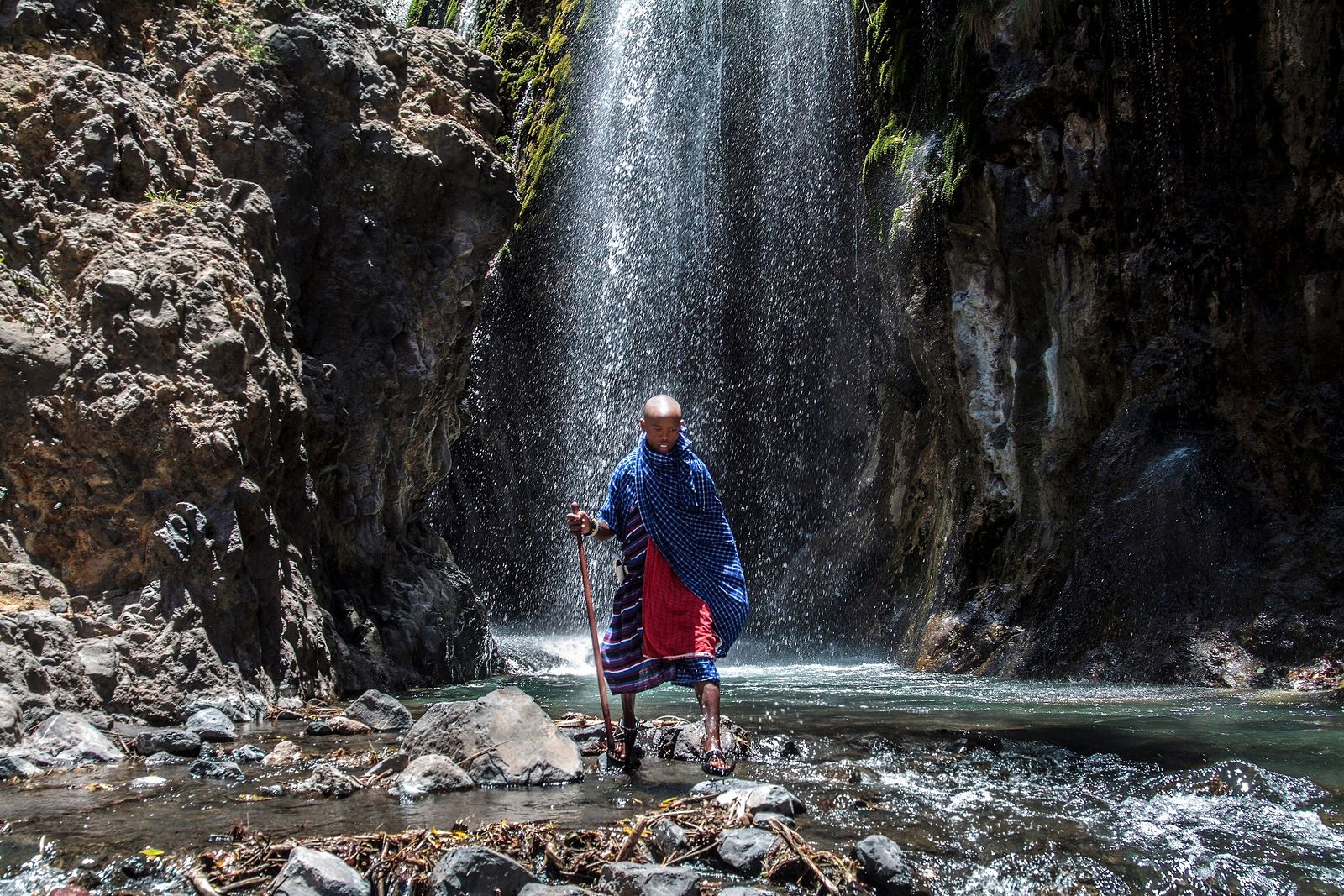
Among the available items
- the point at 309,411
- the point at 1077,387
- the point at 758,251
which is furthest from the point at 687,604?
the point at 758,251

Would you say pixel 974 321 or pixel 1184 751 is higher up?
pixel 974 321

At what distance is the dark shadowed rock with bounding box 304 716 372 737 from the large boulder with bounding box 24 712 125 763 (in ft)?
3.68

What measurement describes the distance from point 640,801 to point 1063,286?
421 inches

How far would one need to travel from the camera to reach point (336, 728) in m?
6.00

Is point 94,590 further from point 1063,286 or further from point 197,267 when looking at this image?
point 1063,286

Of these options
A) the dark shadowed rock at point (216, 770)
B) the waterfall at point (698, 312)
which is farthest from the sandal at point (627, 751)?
the waterfall at point (698, 312)

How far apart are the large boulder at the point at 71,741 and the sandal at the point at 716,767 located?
9.60ft

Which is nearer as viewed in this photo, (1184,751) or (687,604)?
(1184,751)

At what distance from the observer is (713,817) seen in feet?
11.2

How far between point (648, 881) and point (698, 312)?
63.6 feet

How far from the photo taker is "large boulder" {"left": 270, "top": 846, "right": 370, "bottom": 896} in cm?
272

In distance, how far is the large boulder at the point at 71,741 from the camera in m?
4.83

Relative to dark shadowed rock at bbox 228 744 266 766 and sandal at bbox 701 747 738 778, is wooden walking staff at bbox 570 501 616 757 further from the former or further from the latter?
dark shadowed rock at bbox 228 744 266 766

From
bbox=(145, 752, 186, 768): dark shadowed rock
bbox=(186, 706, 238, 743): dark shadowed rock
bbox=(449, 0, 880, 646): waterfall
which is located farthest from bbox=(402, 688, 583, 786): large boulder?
bbox=(449, 0, 880, 646): waterfall
